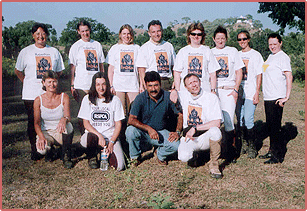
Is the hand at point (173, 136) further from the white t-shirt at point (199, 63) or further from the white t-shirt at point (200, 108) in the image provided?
the white t-shirt at point (199, 63)

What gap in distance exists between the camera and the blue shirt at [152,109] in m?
4.83

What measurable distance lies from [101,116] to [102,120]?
63 mm

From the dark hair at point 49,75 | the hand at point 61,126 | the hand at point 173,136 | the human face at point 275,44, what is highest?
the human face at point 275,44

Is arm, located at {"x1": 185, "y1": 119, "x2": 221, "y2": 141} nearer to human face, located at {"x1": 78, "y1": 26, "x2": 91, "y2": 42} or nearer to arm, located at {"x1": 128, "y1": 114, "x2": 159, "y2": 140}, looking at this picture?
arm, located at {"x1": 128, "y1": 114, "x2": 159, "y2": 140}

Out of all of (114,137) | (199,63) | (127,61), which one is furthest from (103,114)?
(199,63)

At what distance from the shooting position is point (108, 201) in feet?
12.6

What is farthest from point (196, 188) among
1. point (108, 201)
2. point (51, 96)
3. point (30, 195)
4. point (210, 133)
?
point (51, 96)

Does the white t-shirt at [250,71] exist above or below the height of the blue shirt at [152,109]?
above

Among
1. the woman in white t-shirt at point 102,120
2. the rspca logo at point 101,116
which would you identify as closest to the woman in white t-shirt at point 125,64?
the woman in white t-shirt at point 102,120

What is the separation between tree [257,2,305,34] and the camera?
21484 mm

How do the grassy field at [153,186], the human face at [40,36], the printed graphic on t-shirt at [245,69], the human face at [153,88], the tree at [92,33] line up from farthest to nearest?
1. the tree at [92,33]
2. the printed graphic on t-shirt at [245,69]
3. the human face at [40,36]
4. the human face at [153,88]
5. the grassy field at [153,186]

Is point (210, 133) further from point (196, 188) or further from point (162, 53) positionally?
point (162, 53)

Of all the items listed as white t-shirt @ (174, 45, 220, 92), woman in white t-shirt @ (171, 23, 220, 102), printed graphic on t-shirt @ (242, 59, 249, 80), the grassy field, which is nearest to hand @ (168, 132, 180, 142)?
the grassy field

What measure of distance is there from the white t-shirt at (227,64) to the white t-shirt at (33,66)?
268cm
